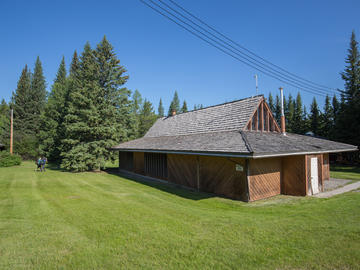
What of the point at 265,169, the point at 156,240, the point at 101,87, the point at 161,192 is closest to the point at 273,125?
the point at 265,169

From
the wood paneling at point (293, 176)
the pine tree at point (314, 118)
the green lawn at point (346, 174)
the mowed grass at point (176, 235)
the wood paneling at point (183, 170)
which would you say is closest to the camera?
the mowed grass at point (176, 235)

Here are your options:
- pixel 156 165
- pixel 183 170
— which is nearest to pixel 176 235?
pixel 183 170

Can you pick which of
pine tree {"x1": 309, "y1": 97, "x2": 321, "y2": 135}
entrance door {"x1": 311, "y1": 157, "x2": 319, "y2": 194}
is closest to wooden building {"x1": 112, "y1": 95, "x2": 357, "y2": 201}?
entrance door {"x1": 311, "y1": 157, "x2": 319, "y2": 194}

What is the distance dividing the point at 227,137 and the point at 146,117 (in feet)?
134

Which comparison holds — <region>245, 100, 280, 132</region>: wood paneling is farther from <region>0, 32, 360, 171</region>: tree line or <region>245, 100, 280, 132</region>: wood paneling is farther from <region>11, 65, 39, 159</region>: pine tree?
<region>11, 65, 39, 159</region>: pine tree

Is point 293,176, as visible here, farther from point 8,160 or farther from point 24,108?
point 24,108

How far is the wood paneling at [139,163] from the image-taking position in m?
18.7

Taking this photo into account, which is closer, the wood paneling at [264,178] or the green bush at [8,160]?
the wood paneling at [264,178]

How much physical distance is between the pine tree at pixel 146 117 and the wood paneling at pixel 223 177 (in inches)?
1551

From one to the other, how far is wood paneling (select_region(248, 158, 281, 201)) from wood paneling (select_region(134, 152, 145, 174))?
1085cm

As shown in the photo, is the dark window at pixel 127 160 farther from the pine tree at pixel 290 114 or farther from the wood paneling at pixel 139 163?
the pine tree at pixel 290 114

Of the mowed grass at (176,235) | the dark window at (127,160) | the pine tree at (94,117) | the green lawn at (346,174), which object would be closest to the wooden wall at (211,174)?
the mowed grass at (176,235)

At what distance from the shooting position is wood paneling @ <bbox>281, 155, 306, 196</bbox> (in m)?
10.8

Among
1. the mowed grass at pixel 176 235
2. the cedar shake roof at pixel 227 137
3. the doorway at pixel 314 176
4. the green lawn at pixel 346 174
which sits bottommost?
the green lawn at pixel 346 174
